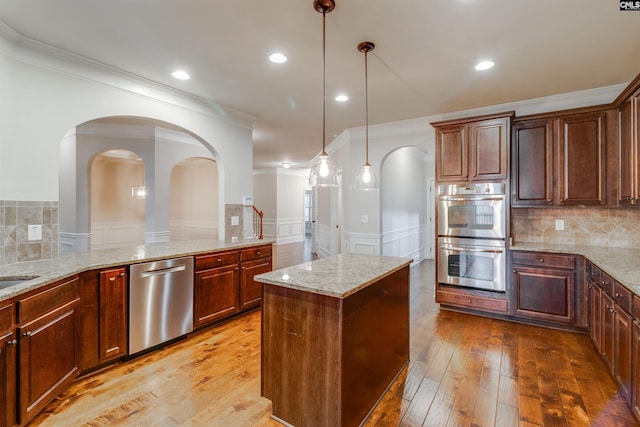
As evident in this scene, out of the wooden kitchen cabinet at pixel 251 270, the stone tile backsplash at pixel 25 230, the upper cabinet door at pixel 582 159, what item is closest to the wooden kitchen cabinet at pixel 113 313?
the stone tile backsplash at pixel 25 230

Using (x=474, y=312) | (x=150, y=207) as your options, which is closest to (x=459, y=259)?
(x=474, y=312)

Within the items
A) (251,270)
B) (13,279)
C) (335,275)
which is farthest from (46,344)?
(251,270)

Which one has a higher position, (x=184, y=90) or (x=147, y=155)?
(x=184, y=90)

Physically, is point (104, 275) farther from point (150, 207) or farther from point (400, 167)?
point (400, 167)

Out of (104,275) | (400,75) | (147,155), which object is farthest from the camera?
(147,155)

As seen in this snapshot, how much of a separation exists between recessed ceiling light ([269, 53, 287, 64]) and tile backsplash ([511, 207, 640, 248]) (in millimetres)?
3395

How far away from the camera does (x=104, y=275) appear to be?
2520mm

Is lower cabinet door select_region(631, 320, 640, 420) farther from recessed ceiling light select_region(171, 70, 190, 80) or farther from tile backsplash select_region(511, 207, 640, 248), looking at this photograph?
recessed ceiling light select_region(171, 70, 190, 80)

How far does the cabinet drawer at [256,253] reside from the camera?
147 inches

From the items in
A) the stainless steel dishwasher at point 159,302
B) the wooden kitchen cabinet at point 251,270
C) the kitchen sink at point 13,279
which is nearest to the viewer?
the kitchen sink at point 13,279

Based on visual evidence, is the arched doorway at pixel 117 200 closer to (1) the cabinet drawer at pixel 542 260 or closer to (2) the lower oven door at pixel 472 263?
(2) the lower oven door at pixel 472 263

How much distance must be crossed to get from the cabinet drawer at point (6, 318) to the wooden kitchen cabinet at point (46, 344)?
2.1 inches

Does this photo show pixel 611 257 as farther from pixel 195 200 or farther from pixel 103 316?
pixel 195 200

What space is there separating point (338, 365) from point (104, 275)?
204 centimetres
